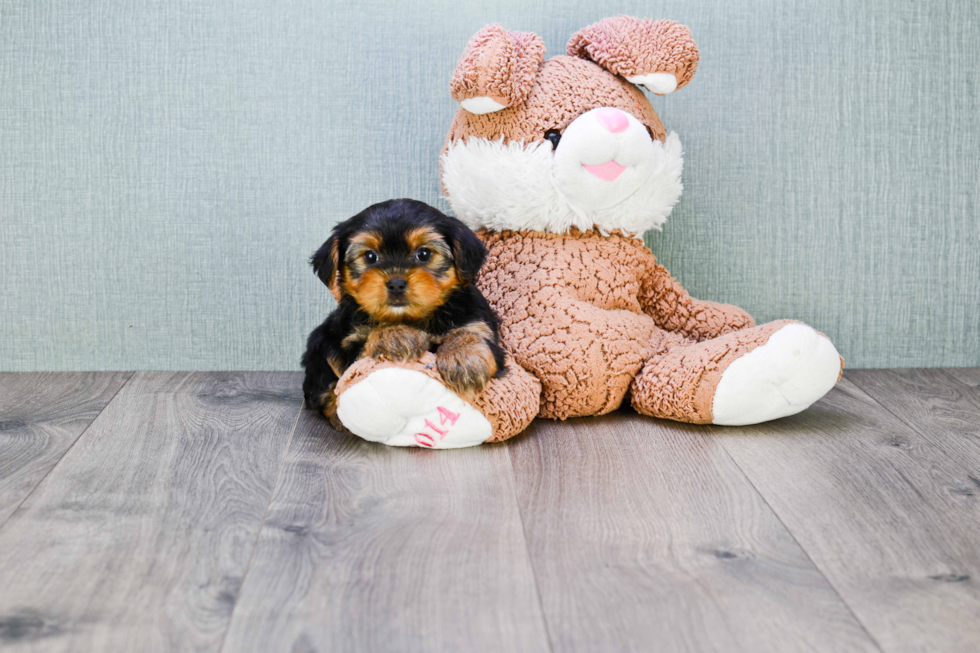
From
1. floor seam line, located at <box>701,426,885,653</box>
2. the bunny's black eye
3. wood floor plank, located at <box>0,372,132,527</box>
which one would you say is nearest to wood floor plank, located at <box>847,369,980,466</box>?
floor seam line, located at <box>701,426,885,653</box>

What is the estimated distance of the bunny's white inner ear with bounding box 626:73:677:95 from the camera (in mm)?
2092

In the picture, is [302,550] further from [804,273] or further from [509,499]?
[804,273]

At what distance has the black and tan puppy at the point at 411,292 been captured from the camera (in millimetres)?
1792

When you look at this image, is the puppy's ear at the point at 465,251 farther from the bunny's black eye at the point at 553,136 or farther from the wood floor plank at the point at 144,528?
the wood floor plank at the point at 144,528

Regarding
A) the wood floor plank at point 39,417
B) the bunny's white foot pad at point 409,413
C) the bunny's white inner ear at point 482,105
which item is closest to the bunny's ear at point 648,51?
the bunny's white inner ear at point 482,105

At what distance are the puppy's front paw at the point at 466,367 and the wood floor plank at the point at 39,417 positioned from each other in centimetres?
85

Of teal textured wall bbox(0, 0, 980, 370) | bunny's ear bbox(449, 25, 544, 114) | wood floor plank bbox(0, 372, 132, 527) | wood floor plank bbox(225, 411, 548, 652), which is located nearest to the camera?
wood floor plank bbox(225, 411, 548, 652)

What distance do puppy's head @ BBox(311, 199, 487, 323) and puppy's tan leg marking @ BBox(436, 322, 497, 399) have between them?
115 mm

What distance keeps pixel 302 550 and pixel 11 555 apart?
464 millimetres

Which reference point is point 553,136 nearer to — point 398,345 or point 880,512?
point 398,345

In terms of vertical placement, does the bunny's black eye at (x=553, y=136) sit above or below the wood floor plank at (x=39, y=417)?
above

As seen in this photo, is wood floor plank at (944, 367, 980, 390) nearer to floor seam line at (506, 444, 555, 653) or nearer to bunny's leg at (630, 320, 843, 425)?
bunny's leg at (630, 320, 843, 425)

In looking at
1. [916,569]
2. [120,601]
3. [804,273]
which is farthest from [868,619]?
[804,273]

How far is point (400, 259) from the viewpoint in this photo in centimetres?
182
